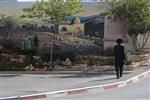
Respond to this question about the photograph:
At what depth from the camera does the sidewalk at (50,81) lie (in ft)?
53.3

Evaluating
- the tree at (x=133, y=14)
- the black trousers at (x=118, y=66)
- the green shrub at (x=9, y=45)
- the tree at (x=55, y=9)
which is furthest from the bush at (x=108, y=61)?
the green shrub at (x=9, y=45)

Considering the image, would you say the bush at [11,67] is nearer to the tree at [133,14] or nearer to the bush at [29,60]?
the bush at [29,60]

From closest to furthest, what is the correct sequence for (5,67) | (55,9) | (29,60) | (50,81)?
(50,81) < (55,9) < (5,67) < (29,60)

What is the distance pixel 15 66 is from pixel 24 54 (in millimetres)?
2440

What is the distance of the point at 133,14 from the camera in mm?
25906

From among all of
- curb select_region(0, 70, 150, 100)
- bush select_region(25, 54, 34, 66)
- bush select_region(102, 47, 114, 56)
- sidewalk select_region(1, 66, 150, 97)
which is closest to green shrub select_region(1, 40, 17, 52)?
bush select_region(25, 54, 34, 66)

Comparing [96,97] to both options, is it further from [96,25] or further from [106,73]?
[96,25]

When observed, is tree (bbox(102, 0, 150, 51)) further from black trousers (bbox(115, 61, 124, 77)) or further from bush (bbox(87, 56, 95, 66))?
black trousers (bbox(115, 61, 124, 77))

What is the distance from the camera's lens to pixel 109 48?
28328 millimetres

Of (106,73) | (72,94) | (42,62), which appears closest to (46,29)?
(42,62)

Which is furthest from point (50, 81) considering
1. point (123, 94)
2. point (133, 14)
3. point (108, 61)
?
point (133, 14)

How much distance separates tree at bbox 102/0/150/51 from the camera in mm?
25812

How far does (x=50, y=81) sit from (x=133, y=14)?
7.68 m

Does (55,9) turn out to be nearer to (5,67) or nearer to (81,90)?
(5,67)
